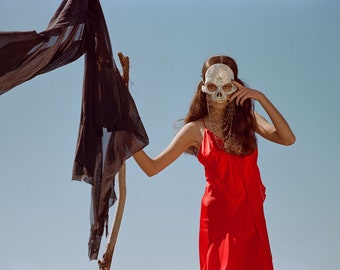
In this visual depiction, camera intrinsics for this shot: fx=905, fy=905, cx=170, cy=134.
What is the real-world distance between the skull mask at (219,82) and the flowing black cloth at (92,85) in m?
0.67

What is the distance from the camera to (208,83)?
289 inches

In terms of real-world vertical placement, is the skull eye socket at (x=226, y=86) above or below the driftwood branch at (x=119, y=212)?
above

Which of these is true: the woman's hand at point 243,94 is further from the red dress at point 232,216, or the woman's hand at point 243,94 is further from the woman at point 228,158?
the red dress at point 232,216

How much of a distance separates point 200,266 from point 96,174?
1.16 metres

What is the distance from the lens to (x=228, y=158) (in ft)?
23.7

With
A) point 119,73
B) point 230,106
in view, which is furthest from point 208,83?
point 119,73

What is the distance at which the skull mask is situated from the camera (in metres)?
7.29

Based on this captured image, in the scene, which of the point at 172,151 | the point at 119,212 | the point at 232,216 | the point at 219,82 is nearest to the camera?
the point at 232,216

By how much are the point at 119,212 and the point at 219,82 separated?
1314 mm

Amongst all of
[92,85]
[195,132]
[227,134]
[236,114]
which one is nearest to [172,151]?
[195,132]

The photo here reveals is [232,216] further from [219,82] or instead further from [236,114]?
[219,82]

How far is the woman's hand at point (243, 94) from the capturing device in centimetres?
715

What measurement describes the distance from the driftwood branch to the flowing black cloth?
0.45 ft

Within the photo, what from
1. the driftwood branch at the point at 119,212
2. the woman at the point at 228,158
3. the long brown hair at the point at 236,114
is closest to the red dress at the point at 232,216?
the woman at the point at 228,158
